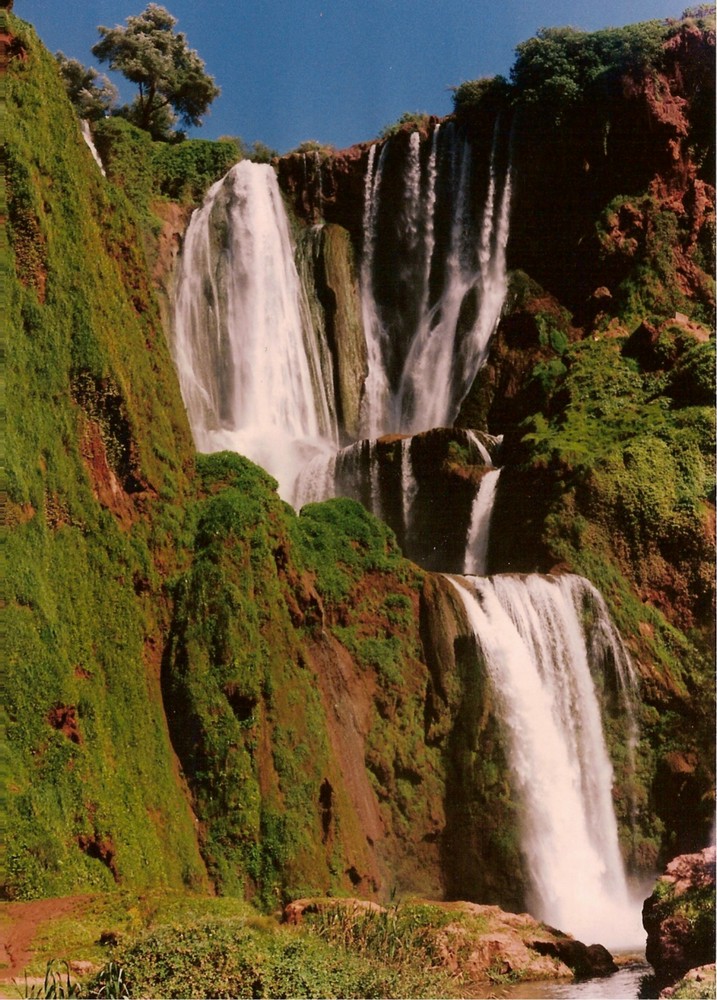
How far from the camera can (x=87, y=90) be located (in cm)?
2561

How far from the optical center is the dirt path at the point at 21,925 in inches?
355

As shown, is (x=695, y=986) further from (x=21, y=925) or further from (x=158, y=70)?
(x=158, y=70)

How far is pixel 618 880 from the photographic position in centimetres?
1582

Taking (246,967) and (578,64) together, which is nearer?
(246,967)

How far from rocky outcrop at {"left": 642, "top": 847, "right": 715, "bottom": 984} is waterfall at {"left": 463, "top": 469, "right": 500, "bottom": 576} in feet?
26.8

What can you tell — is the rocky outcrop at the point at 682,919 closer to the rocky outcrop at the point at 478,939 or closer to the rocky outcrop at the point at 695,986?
the rocky outcrop at the point at 695,986

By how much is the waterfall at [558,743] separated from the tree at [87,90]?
599 inches

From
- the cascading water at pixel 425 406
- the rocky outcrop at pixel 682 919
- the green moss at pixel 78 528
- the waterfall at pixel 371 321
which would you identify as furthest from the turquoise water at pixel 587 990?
the waterfall at pixel 371 321

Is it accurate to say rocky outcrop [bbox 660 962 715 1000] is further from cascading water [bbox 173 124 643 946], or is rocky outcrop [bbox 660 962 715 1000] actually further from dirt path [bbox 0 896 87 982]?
dirt path [bbox 0 896 87 982]

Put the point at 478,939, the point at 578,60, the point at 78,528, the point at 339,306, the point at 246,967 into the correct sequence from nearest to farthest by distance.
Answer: the point at 246,967 < the point at 478,939 < the point at 78,528 < the point at 339,306 < the point at 578,60

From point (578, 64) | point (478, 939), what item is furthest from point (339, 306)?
point (478, 939)

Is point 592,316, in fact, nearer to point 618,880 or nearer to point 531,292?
point 531,292

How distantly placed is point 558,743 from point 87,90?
1831 cm

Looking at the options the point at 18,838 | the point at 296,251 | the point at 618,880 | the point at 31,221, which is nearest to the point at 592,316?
the point at 296,251
